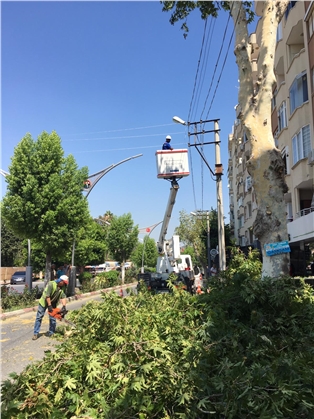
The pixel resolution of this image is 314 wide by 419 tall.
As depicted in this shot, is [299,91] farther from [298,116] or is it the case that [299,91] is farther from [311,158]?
[311,158]

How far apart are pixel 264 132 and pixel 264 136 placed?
84 mm

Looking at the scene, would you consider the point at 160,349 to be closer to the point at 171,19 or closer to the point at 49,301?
the point at 49,301

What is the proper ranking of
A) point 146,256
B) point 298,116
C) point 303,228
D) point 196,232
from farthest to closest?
point 146,256 < point 196,232 < point 298,116 < point 303,228

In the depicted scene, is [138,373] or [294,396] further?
[138,373]

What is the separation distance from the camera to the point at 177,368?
2762mm

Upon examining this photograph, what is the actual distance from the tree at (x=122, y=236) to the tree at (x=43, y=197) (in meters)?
20.2

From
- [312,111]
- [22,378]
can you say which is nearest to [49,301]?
[22,378]

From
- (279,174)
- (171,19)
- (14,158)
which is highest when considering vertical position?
(171,19)

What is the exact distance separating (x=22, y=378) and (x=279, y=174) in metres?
4.63

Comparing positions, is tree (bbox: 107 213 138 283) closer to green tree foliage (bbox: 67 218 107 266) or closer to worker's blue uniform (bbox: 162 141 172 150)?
green tree foliage (bbox: 67 218 107 266)

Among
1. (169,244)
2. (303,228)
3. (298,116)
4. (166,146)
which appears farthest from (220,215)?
(298,116)

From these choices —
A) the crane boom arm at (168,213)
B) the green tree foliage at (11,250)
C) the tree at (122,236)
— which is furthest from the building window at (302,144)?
the green tree foliage at (11,250)

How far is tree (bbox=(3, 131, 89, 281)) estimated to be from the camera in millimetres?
14250

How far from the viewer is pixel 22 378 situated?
2811 mm
